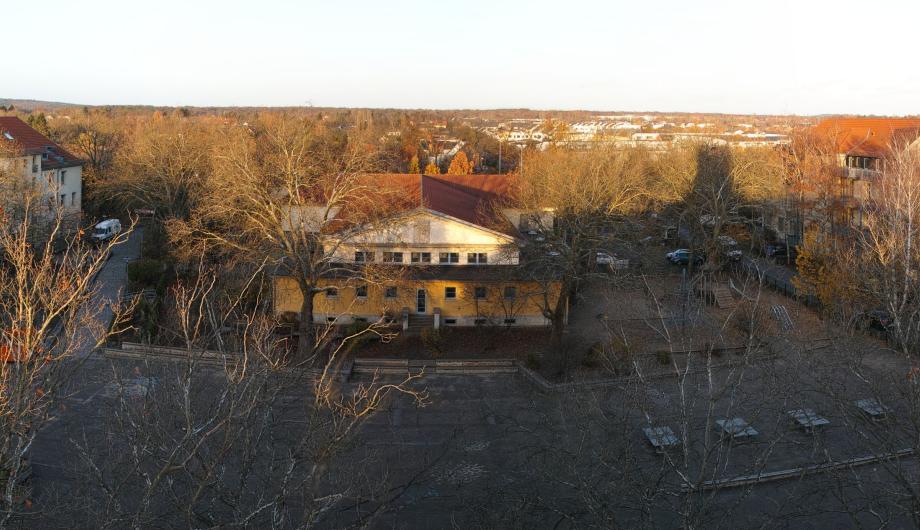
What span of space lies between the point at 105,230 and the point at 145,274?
12127 mm

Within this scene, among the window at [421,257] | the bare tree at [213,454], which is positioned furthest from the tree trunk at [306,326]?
the bare tree at [213,454]

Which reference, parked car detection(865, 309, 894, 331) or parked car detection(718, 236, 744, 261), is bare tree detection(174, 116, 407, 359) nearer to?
parked car detection(865, 309, 894, 331)

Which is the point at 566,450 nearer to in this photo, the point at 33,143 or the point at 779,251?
the point at 779,251

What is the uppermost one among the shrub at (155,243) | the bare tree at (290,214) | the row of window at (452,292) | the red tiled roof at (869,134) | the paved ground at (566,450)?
the red tiled roof at (869,134)

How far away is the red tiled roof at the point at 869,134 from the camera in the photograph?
34.7 m

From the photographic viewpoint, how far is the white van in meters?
36.2

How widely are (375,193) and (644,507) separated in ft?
56.0

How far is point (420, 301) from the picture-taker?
24312mm

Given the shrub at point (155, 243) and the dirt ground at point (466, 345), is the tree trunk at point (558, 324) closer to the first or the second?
the dirt ground at point (466, 345)

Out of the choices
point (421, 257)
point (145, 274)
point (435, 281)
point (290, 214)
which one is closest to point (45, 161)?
point (145, 274)

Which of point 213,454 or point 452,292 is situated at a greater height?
point 452,292

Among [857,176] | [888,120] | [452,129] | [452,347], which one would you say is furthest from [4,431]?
[452,129]

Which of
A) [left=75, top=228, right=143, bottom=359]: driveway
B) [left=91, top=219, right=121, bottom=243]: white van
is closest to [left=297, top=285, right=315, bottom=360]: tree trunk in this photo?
[left=75, top=228, right=143, bottom=359]: driveway

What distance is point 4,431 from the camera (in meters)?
7.06
